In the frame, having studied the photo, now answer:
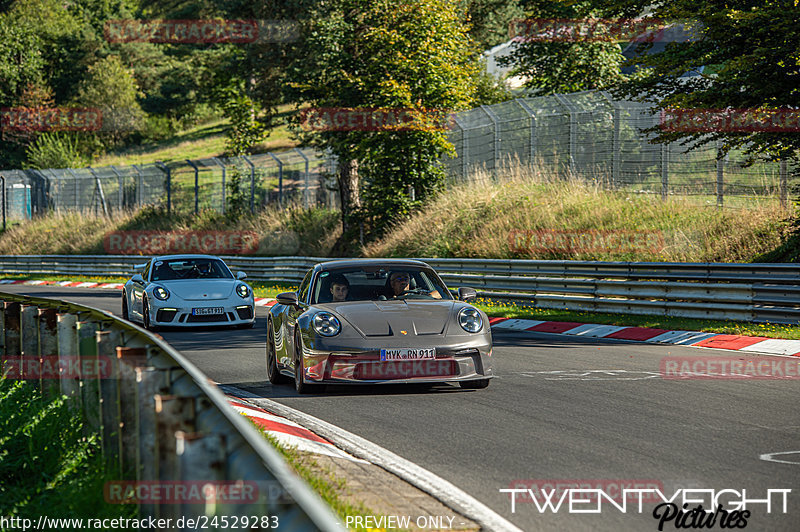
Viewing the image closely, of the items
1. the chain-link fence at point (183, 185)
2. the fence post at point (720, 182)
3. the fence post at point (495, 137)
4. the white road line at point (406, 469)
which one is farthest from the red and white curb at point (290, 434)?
the chain-link fence at point (183, 185)

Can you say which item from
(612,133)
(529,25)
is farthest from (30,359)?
(529,25)

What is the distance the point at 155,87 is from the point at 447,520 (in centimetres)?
9070

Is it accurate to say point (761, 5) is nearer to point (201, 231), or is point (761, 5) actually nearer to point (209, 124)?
point (201, 231)

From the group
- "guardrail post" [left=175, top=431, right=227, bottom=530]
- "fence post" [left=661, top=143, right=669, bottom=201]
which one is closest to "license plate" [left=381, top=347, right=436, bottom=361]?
"guardrail post" [left=175, top=431, right=227, bottom=530]

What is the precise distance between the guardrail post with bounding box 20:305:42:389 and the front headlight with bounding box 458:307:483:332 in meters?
3.83

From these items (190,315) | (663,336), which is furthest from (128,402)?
(190,315)

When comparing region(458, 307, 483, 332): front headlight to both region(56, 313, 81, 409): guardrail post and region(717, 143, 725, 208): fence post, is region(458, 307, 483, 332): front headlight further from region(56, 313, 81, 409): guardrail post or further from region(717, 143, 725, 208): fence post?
region(717, 143, 725, 208): fence post

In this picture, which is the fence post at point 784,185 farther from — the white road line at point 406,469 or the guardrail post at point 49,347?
the guardrail post at point 49,347

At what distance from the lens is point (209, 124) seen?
93938 millimetres

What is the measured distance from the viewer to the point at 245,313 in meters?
16.6

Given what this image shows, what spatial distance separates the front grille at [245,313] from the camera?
16525 millimetres

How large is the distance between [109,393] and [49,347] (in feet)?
8.24

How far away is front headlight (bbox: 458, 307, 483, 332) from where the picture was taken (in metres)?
9.34

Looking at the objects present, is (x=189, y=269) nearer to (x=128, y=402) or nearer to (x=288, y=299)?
(x=288, y=299)
